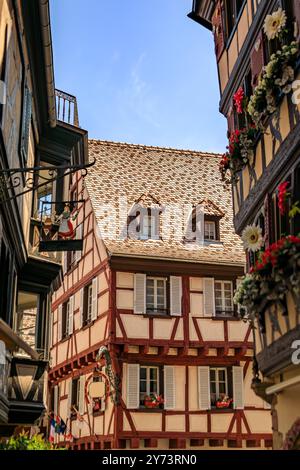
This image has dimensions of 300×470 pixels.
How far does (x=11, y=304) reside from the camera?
38.3 ft

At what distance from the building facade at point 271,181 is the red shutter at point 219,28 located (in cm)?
97

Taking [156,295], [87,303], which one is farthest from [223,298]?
[87,303]

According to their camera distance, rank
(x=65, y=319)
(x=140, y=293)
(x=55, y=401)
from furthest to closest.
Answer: (x=55, y=401) < (x=65, y=319) < (x=140, y=293)

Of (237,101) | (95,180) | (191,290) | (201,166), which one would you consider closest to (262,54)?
(237,101)

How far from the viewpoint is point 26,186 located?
39.7ft

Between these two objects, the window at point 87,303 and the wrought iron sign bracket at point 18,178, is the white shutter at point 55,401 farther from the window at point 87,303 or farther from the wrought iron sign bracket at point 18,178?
the wrought iron sign bracket at point 18,178

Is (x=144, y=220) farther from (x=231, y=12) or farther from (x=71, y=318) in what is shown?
(x=231, y=12)

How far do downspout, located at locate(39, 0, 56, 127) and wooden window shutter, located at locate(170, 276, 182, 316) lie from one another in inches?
295

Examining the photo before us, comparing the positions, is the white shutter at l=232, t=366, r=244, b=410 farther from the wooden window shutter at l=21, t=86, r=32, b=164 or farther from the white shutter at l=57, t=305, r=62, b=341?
the wooden window shutter at l=21, t=86, r=32, b=164

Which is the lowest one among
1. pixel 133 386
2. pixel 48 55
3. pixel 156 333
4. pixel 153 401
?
pixel 153 401

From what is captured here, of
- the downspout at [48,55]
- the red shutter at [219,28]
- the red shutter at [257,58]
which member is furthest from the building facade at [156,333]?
the red shutter at [257,58]

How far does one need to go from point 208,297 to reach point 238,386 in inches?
102

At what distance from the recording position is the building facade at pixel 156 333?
1944 centimetres

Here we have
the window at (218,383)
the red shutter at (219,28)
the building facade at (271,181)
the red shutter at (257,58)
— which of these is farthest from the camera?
the window at (218,383)
